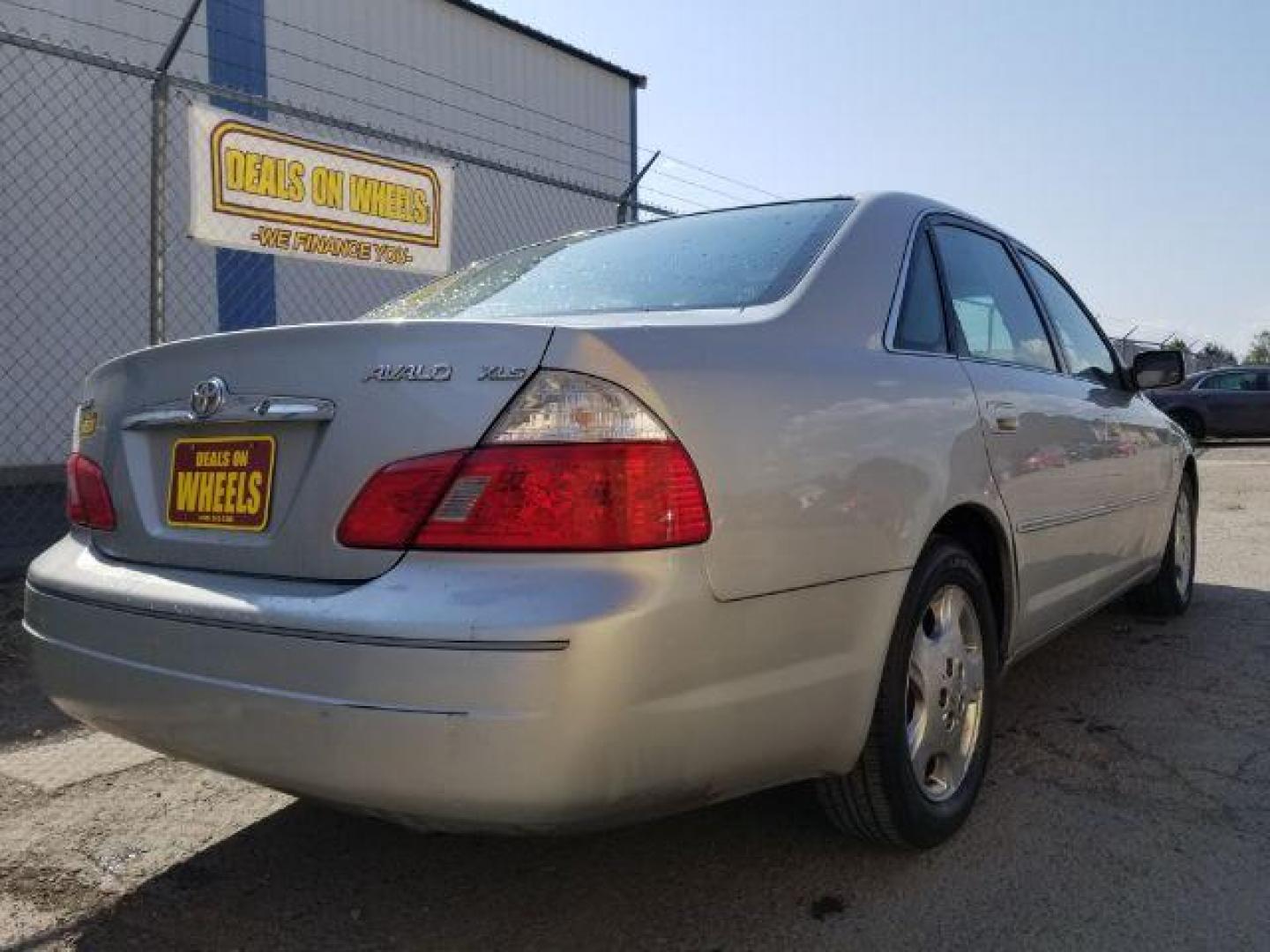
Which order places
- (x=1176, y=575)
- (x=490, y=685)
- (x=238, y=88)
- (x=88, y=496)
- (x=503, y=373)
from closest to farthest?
(x=490, y=685) → (x=503, y=373) → (x=88, y=496) → (x=1176, y=575) → (x=238, y=88)

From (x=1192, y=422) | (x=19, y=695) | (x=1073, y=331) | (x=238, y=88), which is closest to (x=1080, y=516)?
(x=1073, y=331)

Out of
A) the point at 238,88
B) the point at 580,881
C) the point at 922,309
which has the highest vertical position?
the point at 238,88

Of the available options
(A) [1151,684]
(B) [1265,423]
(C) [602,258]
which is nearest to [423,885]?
(C) [602,258]

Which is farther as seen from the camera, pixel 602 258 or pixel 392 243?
pixel 392 243

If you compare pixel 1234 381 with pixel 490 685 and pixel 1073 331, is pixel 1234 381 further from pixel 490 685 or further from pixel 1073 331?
pixel 490 685

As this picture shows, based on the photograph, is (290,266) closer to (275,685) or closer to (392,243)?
(392,243)

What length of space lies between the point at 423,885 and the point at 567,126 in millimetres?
12296

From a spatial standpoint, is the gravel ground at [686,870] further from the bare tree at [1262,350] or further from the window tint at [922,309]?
the bare tree at [1262,350]

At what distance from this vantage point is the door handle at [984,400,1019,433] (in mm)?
2867

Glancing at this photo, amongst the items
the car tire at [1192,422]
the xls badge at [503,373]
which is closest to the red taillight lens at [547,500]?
the xls badge at [503,373]

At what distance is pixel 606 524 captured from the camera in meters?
1.80

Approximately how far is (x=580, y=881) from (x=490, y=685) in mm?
968

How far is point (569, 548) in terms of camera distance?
1.78m

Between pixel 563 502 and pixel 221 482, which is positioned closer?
pixel 563 502
